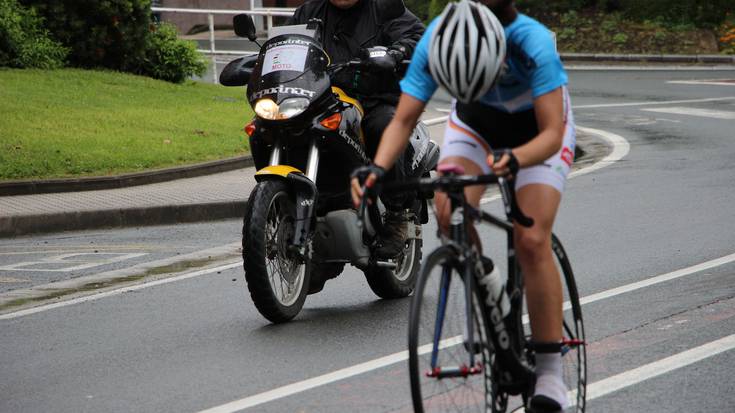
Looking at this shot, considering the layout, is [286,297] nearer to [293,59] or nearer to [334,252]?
[334,252]

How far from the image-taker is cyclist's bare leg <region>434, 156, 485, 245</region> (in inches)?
178

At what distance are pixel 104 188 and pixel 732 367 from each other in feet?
26.8

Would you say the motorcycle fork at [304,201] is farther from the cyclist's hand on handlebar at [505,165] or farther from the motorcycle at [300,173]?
the cyclist's hand on handlebar at [505,165]

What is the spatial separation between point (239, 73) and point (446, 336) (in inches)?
143

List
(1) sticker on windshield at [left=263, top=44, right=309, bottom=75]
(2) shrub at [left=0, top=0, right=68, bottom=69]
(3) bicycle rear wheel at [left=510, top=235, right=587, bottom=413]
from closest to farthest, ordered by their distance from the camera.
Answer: (3) bicycle rear wheel at [left=510, top=235, right=587, bottom=413], (1) sticker on windshield at [left=263, top=44, right=309, bottom=75], (2) shrub at [left=0, top=0, right=68, bottom=69]

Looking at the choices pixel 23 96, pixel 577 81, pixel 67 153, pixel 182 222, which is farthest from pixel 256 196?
pixel 577 81

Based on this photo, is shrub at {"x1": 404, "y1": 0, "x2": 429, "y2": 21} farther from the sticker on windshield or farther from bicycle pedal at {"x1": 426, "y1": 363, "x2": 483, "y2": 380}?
bicycle pedal at {"x1": 426, "y1": 363, "x2": 483, "y2": 380}

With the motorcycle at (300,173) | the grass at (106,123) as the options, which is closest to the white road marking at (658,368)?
the motorcycle at (300,173)

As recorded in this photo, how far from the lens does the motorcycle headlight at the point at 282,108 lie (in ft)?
22.8

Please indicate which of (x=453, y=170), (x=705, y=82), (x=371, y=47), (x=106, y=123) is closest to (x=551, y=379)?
(x=453, y=170)

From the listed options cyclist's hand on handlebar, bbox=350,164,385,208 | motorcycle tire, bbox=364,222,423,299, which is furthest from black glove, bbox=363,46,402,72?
cyclist's hand on handlebar, bbox=350,164,385,208

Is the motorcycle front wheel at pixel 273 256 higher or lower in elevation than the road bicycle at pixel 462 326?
lower

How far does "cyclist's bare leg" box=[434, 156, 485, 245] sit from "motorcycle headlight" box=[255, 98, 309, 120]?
227cm

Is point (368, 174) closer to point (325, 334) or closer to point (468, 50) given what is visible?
point (468, 50)
